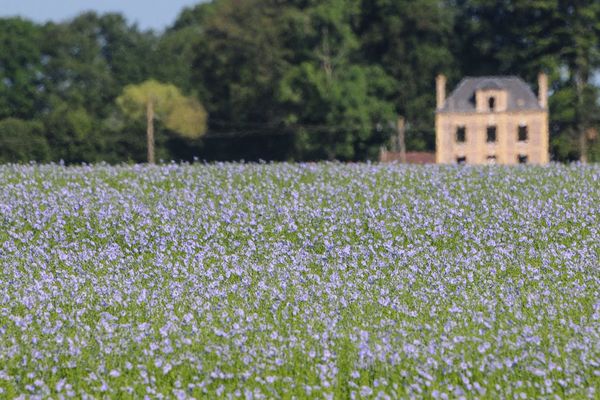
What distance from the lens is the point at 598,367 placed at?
41.9ft

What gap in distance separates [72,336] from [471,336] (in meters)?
4.19

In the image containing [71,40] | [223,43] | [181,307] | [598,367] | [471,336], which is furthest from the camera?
[71,40]

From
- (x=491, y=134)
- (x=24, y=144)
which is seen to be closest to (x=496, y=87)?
(x=491, y=134)

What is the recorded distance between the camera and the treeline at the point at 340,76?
7956 centimetres

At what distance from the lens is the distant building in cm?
7644

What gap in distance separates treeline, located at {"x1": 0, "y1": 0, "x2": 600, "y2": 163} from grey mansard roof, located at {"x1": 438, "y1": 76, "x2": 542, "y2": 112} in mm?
3637

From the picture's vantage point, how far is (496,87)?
76.8m

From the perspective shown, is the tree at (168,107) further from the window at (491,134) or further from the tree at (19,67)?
the window at (491,134)

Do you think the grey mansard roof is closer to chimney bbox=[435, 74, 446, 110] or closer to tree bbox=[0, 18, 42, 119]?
chimney bbox=[435, 74, 446, 110]

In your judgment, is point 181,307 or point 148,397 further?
point 181,307

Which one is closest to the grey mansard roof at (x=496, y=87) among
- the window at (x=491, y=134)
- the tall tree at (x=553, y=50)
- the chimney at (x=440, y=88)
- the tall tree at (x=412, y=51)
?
the chimney at (x=440, y=88)

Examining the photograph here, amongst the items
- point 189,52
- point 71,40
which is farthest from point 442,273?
point 71,40

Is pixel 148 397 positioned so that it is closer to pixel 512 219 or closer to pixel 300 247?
pixel 300 247

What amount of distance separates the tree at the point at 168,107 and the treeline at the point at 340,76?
1281 mm
